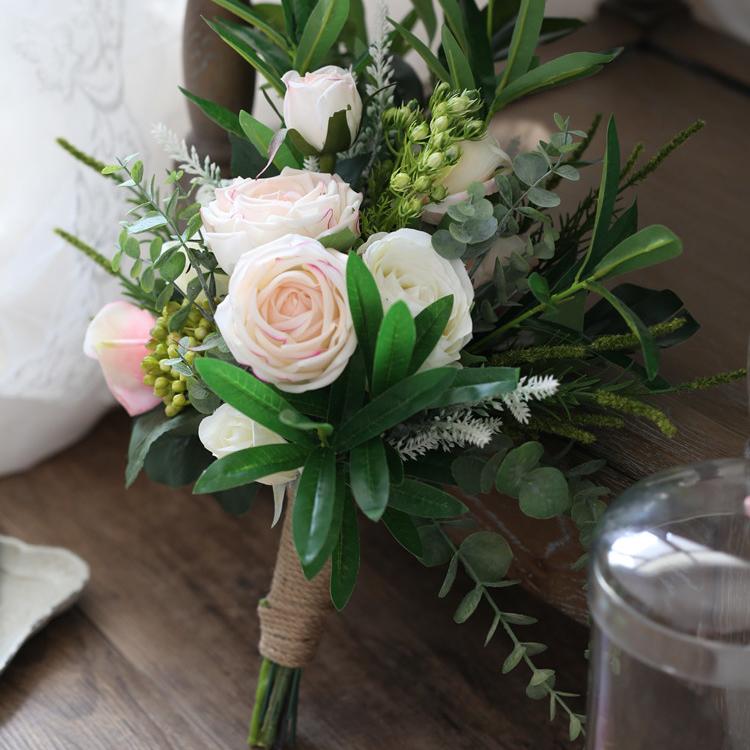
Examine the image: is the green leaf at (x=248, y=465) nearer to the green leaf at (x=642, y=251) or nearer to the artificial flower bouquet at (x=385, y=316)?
the artificial flower bouquet at (x=385, y=316)

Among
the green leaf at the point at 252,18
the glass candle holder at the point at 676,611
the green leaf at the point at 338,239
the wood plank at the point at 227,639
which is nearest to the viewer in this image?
the glass candle holder at the point at 676,611

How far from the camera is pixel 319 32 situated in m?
0.67

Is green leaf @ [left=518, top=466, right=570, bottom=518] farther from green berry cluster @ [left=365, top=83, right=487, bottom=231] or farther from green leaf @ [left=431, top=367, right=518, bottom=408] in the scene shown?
green berry cluster @ [left=365, top=83, right=487, bottom=231]

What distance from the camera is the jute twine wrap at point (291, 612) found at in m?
0.74

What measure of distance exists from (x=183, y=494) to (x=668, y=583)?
0.64 m

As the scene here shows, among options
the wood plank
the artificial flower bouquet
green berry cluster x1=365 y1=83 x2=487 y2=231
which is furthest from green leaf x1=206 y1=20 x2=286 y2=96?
the wood plank

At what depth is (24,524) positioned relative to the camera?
0.99 meters

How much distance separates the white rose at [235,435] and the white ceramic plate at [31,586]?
0.34 metres

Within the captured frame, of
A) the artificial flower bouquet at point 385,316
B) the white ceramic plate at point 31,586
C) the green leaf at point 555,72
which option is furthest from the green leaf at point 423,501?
the white ceramic plate at point 31,586

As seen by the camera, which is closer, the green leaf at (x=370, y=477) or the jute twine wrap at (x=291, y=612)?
the green leaf at (x=370, y=477)

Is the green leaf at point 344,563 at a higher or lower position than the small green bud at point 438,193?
lower

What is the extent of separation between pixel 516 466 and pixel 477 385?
0.08m

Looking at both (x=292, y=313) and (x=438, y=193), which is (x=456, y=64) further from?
(x=292, y=313)

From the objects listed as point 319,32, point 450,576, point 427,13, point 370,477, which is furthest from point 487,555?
point 427,13
